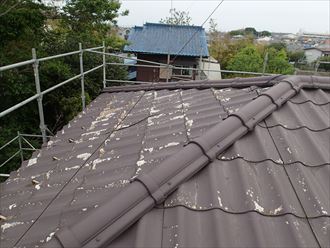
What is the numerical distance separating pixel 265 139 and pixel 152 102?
234cm

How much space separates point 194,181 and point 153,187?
29 centimetres

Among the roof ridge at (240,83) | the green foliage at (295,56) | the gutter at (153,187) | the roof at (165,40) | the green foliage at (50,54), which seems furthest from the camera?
the green foliage at (295,56)

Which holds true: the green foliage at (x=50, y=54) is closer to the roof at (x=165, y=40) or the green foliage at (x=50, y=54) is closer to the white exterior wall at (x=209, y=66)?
the roof at (x=165, y=40)

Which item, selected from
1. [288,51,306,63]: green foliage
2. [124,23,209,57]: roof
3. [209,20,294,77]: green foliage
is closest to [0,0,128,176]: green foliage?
[124,23,209,57]: roof

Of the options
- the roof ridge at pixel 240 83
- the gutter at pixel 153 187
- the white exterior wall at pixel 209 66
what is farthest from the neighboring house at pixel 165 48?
the gutter at pixel 153 187

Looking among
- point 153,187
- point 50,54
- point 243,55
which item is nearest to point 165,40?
point 243,55

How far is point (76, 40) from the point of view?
11.8 metres

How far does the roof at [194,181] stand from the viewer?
1.49 meters

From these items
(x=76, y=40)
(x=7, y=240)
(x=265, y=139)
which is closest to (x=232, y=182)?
(x=265, y=139)

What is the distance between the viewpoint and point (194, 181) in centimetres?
183

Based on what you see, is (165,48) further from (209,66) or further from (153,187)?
(153,187)

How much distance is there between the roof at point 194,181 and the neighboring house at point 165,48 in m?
15.0

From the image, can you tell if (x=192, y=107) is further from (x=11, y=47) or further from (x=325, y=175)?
(x=11, y=47)

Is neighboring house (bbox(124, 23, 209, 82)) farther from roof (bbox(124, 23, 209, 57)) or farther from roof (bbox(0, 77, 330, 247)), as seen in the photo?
roof (bbox(0, 77, 330, 247))
